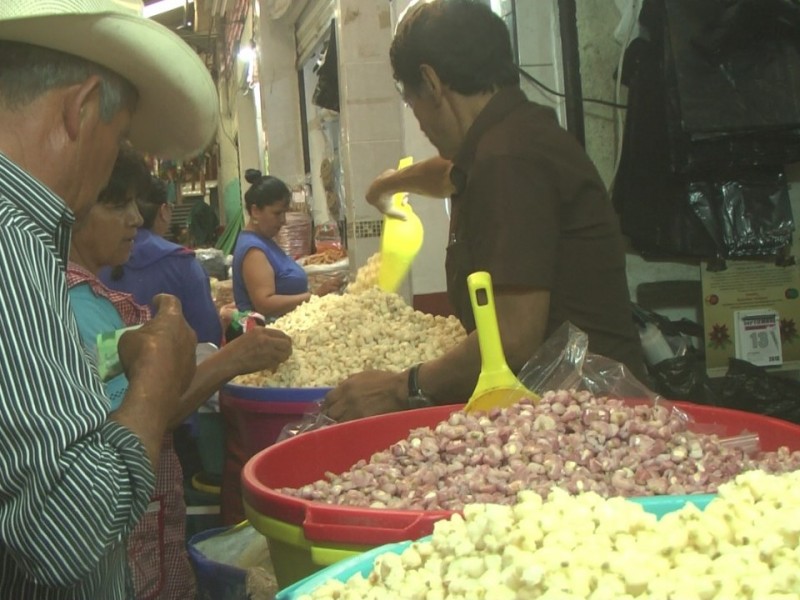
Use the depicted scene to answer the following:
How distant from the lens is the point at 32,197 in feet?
4.05

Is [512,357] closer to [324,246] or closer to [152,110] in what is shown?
[152,110]

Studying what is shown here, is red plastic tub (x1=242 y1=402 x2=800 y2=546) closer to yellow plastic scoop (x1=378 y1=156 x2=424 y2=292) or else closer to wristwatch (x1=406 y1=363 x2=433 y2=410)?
wristwatch (x1=406 y1=363 x2=433 y2=410)

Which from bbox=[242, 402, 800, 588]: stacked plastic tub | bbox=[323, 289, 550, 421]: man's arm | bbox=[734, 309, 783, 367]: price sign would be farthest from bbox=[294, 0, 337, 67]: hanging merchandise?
bbox=[242, 402, 800, 588]: stacked plastic tub

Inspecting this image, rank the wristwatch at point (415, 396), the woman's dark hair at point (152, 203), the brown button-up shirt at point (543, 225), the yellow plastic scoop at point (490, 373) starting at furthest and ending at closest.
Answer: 1. the woman's dark hair at point (152, 203)
2. the wristwatch at point (415, 396)
3. the brown button-up shirt at point (543, 225)
4. the yellow plastic scoop at point (490, 373)

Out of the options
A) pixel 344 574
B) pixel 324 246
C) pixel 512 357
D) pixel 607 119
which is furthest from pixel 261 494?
pixel 324 246

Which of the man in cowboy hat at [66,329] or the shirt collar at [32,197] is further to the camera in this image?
the shirt collar at [32,197]

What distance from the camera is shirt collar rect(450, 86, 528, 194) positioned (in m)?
2.04

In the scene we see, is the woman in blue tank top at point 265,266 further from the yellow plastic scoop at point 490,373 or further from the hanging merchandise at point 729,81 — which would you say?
the yellow plastic scoop at point 490,373

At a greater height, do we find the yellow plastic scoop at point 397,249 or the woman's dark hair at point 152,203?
the woman's dark hair at point 152,203

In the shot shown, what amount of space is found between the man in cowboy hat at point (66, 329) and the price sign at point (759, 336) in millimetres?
2473

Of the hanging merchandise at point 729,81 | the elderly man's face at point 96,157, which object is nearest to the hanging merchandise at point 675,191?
the hanging merchandise at point 729,81

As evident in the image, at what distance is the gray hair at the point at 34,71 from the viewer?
1.30m

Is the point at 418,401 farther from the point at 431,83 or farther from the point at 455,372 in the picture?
the point at 431,83

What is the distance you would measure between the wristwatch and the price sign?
197cm
